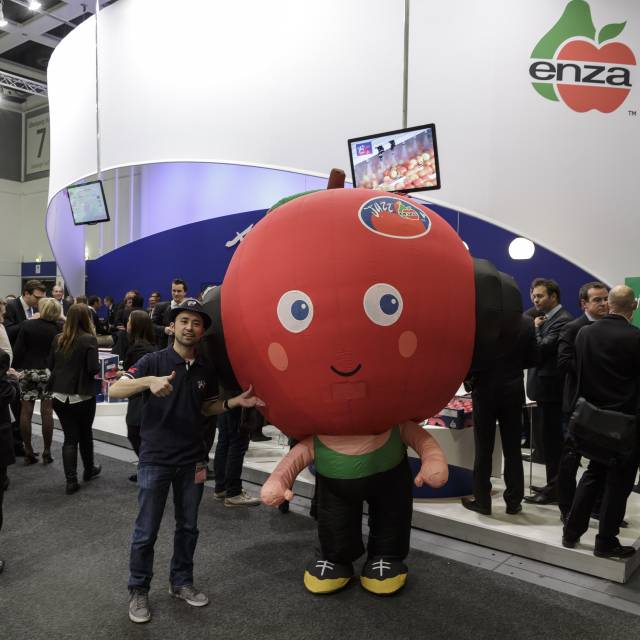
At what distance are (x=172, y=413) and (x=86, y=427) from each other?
7.92ft

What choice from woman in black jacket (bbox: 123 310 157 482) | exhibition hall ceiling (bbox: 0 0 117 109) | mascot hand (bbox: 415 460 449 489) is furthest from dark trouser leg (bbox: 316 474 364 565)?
exhibition hall ceiling (bbox: 0 0 117 109)

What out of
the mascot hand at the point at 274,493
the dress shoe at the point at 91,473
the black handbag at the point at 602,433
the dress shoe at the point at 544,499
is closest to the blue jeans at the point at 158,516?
the mascot hand at the point at 274,493

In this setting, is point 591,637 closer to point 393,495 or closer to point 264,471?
point 393,495

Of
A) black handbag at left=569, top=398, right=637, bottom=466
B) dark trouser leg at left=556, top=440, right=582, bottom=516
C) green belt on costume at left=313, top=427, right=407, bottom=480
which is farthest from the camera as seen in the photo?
dark trouser leg at left=556, top=440, right=582, bottom=516

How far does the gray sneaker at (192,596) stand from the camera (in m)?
2.94

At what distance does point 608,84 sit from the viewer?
613 cm

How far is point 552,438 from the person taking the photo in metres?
4.29

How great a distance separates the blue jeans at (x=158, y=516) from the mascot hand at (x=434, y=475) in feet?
3.54

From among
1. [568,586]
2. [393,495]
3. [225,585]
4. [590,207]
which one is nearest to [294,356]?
[393,495]

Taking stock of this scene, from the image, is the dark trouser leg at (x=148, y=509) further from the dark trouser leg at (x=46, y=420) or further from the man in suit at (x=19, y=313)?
the dark trouser leg at (x=46, y=420)

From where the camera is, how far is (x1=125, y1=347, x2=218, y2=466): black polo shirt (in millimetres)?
2771

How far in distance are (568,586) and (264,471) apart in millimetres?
2469

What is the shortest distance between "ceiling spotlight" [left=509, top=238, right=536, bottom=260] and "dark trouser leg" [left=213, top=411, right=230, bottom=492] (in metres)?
3.74

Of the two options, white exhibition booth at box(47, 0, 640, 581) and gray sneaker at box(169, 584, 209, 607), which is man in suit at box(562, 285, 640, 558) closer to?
gray sneaker at box(169, 584, 209, 607)
